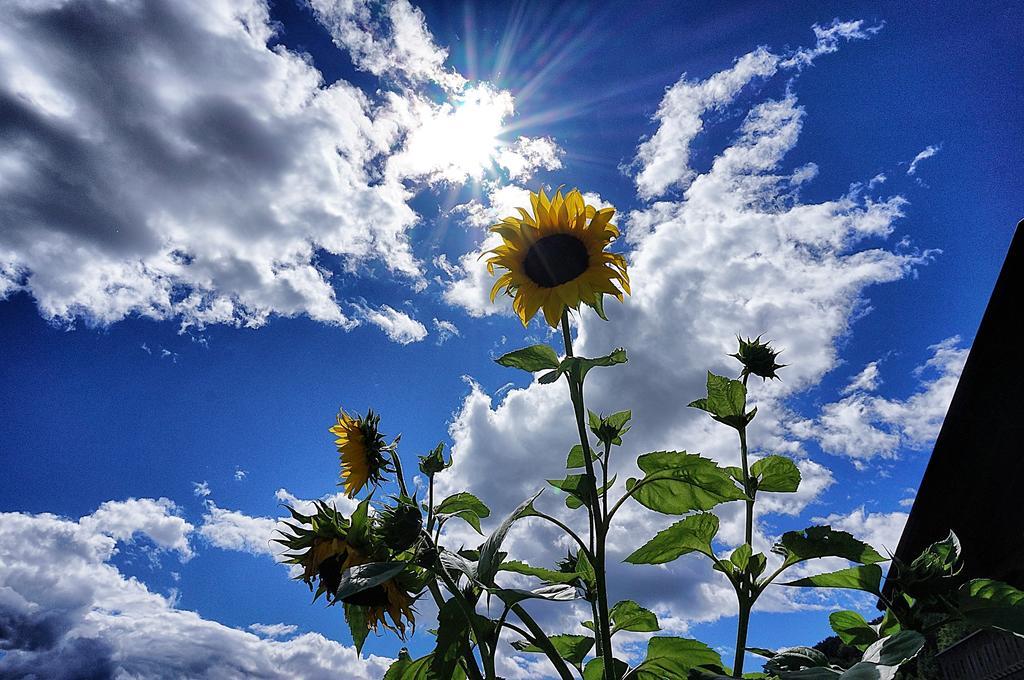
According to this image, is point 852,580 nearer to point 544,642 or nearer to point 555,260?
point 544,642

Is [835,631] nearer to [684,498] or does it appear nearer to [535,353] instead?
[684,498]

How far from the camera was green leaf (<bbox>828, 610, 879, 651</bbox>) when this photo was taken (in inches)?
51.7

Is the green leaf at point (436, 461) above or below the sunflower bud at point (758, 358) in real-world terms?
below

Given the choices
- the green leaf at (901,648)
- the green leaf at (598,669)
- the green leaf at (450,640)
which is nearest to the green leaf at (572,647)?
the green leaf at (598,669)

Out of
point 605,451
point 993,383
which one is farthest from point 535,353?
point 993,383

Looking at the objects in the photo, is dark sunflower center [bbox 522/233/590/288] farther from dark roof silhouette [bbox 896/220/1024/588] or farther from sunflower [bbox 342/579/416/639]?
dark roof silhouette [bbox 896/220/1024/588]

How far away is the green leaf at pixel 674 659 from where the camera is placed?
4.18ft

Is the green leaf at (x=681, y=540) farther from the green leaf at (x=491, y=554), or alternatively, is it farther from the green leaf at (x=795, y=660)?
the green leaf at (x=491, y=554)

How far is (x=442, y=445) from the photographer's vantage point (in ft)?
6.22

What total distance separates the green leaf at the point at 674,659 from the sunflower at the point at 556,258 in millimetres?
806

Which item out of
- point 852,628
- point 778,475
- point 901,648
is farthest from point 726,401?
point 901,648

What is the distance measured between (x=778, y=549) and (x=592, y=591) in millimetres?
433

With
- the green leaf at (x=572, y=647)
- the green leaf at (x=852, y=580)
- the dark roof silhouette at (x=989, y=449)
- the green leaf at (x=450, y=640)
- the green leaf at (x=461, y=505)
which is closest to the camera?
the green leaf at (x=450, y=640)

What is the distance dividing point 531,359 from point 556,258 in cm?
47
